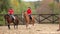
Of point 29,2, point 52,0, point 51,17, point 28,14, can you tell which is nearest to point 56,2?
point 52,0

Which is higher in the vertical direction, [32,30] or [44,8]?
[44,8]

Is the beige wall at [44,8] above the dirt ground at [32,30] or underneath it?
above

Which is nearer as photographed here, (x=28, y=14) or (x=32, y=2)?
(x=28, y=14)

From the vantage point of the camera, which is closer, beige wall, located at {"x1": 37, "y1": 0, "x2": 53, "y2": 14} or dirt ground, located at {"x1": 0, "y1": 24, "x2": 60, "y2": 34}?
dirt ground, located at {"x1": 0, "y1": 24, "x2": 60, "y2": 34}

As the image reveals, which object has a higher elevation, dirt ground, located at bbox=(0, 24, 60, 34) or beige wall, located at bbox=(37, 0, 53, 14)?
beige wall, located at bbox=(37, 0, 53, 14)

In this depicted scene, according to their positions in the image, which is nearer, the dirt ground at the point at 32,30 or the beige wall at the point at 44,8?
A: the dirt ground at the point at 32,30

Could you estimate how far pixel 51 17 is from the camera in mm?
31750

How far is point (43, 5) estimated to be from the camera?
43.3m

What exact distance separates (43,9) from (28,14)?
17.1m

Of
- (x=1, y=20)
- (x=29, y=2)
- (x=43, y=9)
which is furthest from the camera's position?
(x=29, y=2)

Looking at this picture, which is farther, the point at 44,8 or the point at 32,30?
the point at 44,8

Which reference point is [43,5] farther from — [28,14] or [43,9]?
[28,14]

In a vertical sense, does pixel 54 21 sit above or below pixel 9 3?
below

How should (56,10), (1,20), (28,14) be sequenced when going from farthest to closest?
(56,10), (1,20), (28,14)
